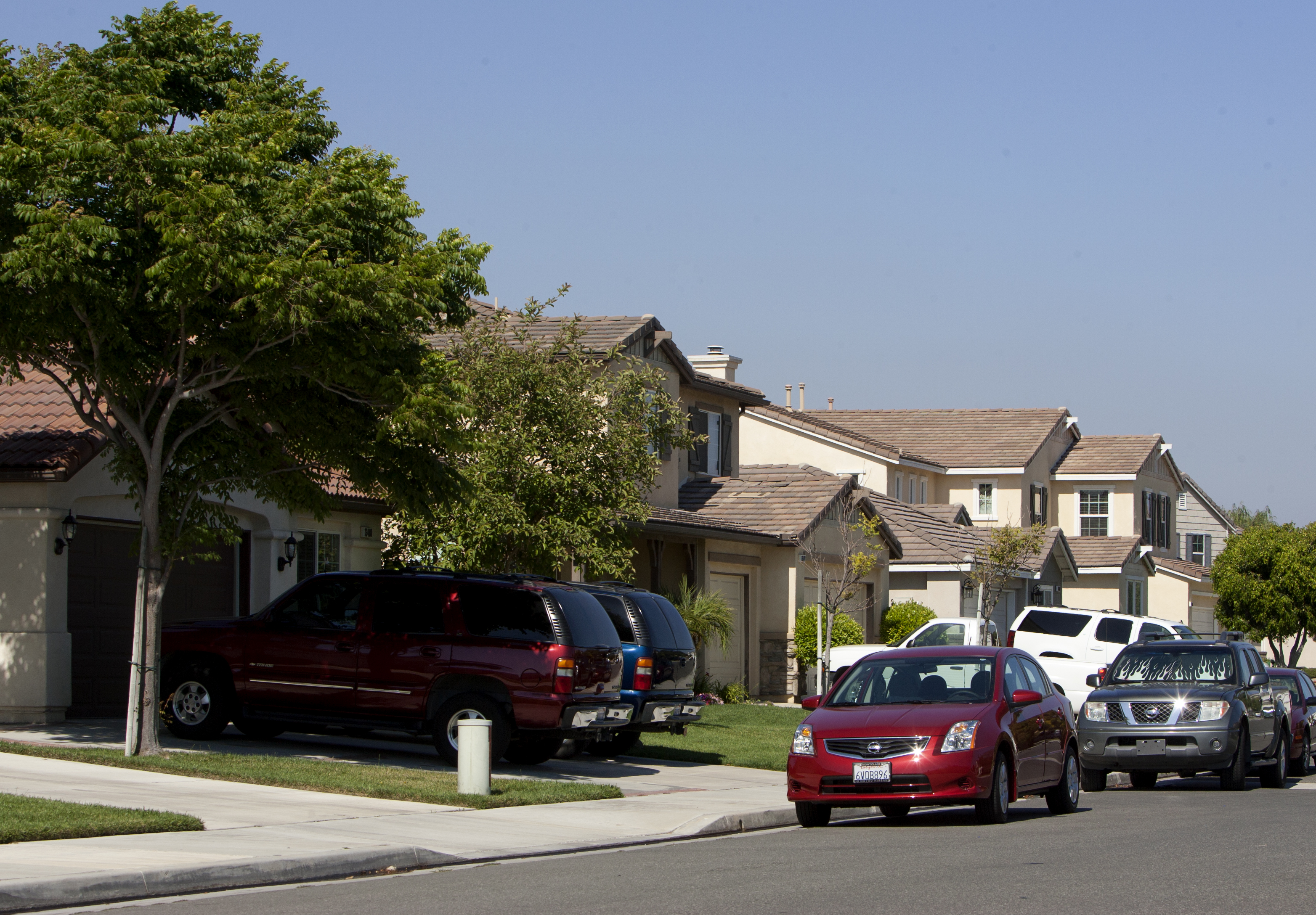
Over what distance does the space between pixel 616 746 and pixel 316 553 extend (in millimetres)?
6047

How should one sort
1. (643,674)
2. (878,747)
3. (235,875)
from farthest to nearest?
(643,674) → (878,747) → (235,875)

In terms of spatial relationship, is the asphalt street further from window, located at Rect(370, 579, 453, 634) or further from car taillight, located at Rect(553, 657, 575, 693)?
window, located at Rect(370, 579, 453, 634)

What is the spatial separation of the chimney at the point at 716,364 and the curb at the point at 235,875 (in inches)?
1069

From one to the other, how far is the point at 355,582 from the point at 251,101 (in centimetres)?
519

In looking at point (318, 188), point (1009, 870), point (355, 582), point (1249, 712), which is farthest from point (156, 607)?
point (1249, 712)

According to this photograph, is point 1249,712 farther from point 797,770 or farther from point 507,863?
point 507,863

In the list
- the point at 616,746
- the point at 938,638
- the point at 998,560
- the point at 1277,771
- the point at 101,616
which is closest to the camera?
the point at 1277,771

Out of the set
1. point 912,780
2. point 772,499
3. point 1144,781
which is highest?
point 772,499

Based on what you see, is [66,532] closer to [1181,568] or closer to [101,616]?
[101,616]

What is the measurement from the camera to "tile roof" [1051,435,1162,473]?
58.8 meters

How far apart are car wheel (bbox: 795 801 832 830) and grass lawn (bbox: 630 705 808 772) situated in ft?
7.91

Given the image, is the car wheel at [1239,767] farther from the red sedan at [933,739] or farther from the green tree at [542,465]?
the green tree at [542,465]

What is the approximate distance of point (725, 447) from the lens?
121 feet

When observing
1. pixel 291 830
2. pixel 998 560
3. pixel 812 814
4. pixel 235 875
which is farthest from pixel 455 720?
pixel 998 560
